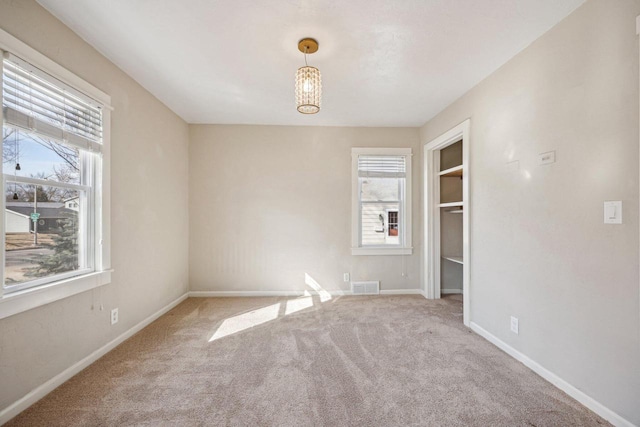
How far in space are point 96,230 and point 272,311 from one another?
6.97ft

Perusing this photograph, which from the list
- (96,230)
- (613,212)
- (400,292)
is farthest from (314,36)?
(400,292)

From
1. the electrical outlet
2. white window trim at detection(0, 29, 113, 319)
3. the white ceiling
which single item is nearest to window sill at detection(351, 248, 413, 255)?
the electrical outlet

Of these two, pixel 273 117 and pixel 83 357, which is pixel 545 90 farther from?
pixel 83 357

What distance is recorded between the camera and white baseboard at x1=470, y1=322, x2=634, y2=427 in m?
1.73

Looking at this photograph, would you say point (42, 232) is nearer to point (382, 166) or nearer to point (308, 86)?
point (308, 86)

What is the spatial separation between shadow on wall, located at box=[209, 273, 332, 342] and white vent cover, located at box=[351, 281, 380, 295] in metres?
0.41

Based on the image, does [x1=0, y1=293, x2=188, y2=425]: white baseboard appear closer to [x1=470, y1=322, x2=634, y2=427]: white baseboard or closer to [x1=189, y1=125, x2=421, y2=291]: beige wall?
[x1=189, y1=125, x2=421, y2=291]: beige wall

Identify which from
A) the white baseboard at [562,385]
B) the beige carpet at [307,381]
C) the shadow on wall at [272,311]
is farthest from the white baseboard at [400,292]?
the white baseboard at [562,385]

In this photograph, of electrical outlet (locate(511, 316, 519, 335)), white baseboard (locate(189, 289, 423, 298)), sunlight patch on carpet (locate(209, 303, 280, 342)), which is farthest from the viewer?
white baseboard (locate(189, 289, 423, 298))

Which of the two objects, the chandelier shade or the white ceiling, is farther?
the chandelier shade

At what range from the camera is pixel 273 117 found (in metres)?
4.13

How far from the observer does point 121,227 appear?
2.81m

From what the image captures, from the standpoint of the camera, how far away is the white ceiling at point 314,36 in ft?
6.49

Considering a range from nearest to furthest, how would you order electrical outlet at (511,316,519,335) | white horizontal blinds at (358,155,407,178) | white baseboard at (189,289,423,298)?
electrical outlet at (511,316,519,335)
white baseboard at (189,289,423,298)
white horizontal blinds at (358,155,407,178)
